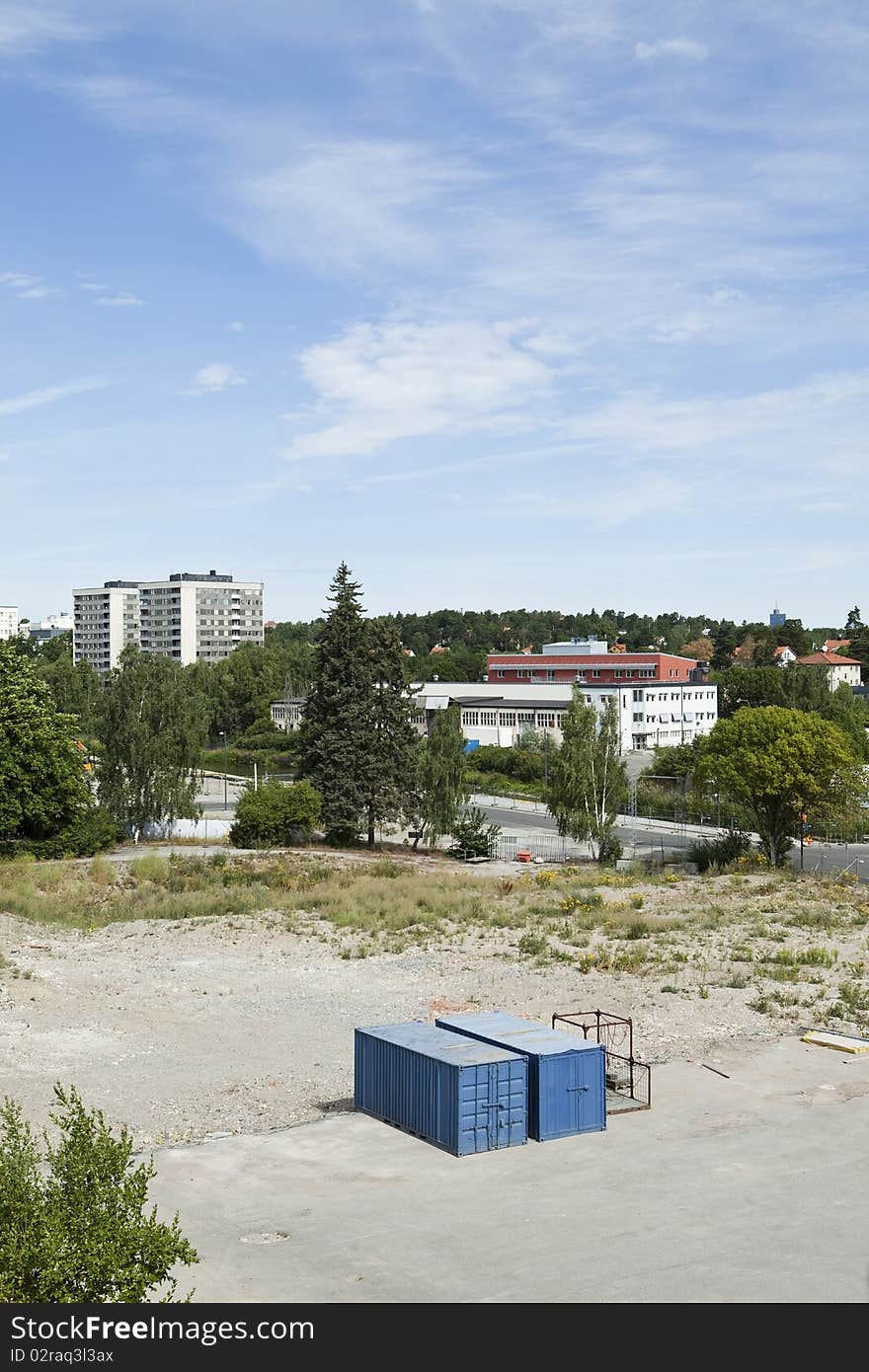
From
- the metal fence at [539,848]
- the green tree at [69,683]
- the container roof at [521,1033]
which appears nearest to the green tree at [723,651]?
the green tree at [69,683]

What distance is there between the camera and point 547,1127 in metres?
20.2

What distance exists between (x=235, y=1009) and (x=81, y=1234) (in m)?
20.4

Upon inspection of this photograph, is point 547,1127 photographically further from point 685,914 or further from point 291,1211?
point 685,914

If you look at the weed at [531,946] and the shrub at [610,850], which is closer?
the weed at [531,946]

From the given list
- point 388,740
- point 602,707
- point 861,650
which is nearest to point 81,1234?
point 388,740

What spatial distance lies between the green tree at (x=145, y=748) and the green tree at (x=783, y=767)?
88.9ft

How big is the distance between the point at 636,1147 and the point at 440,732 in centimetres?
4528

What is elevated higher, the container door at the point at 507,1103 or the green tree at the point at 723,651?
the green tree at the point at 723,651

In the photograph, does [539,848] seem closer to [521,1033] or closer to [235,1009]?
[235,1009]

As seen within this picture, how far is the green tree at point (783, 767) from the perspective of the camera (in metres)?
52.3

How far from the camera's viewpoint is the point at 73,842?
185 feet

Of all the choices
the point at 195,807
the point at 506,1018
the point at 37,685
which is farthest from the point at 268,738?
the point at 506,1018

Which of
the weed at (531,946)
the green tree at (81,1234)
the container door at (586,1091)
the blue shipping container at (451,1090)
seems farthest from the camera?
the weed at (531,946)

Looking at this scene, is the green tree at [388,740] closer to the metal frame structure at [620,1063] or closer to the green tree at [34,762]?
the green tree at [34,762]
